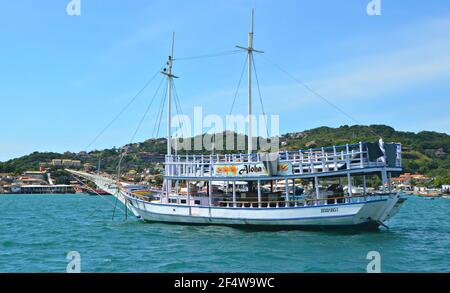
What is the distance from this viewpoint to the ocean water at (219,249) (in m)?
18.6

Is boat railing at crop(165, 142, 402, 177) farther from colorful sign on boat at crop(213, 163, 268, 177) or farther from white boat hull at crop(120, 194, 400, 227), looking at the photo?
white boat hull at crop(120, 194, 400, 227)

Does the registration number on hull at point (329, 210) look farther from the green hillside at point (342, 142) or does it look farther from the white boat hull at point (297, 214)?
the green hillside at point (342, 142)

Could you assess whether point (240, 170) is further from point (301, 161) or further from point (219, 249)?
point (219, 249)

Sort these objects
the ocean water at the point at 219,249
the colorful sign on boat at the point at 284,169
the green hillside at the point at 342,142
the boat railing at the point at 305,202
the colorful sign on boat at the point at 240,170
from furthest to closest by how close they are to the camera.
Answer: the green hillside at the point at 342,142
the colorful sign on boat at the point at 240,170
the colorful sign on boat at the point at 284,169
the boat railing at the point at 305,202
the ocean water at the point at 219,249

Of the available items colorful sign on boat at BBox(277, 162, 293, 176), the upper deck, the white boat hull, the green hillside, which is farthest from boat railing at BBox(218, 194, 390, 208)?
the green hillside

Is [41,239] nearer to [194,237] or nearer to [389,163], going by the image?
[194,237]

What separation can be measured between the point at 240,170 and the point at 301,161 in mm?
3991

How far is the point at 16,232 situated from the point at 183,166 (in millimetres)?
12008

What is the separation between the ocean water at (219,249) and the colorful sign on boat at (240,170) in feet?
11.6

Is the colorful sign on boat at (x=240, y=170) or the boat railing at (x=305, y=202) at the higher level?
the colorful sign on boat at (x=240, y=170)

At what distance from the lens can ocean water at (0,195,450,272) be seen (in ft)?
61.2

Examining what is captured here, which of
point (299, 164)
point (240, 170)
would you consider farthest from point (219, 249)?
point (299, 164)

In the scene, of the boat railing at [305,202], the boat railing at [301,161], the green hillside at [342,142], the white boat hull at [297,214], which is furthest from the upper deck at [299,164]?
the green hillside at [342,142]
